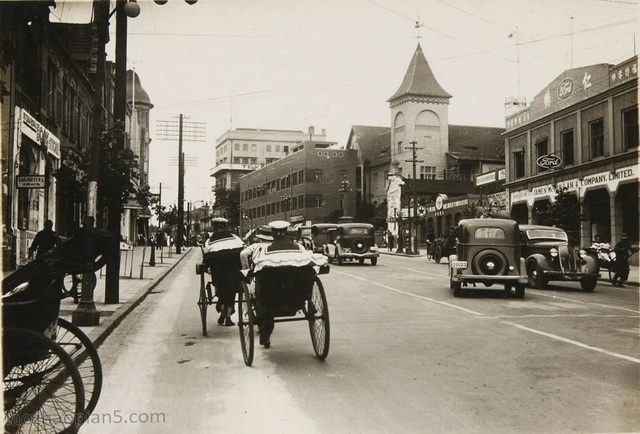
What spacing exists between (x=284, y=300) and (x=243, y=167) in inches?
5275

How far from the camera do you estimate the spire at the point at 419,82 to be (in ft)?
251

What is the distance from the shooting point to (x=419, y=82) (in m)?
77.2

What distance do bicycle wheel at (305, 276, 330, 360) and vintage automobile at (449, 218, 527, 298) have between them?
26.3 feet

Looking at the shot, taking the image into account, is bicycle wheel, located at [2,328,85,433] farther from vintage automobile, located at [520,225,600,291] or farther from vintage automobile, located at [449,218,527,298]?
vintage automobile, located at [520,225,600,291]

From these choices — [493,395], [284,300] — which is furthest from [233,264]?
[493,395]

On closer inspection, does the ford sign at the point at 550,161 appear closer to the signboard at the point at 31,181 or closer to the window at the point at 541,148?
the window at the point at 541,148

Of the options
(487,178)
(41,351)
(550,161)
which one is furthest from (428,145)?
(41,351)

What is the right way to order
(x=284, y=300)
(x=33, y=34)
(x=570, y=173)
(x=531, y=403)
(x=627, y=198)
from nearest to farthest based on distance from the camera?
(x=531, y=403), (x=284, y=300), (x=33, y=34), (x=627, y=198), (x=570, y=173)

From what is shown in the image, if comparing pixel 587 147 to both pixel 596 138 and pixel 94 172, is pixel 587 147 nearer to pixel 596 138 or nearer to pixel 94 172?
pixel 596 138

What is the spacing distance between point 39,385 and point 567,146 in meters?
35.2

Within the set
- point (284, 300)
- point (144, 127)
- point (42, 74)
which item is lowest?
point (284, 300)

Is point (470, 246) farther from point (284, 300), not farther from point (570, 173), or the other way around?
point (570, 173)

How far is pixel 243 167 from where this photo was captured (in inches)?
5507

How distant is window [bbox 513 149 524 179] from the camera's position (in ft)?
136
